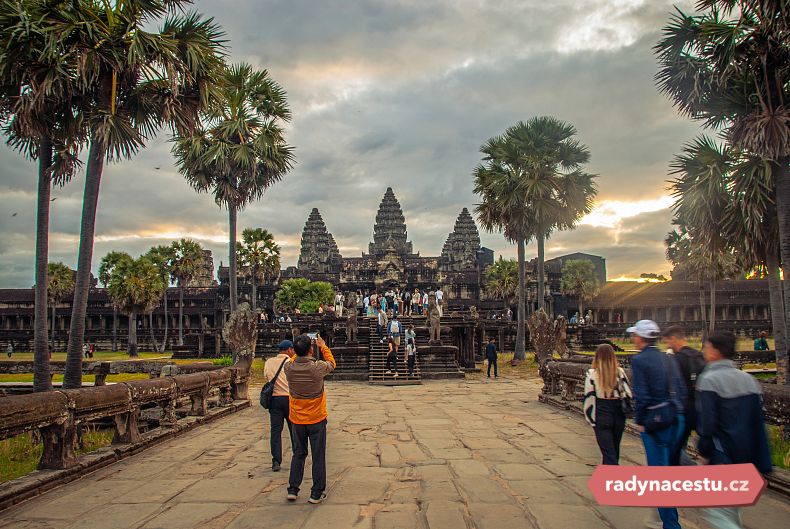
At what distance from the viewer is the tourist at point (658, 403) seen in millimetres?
4574

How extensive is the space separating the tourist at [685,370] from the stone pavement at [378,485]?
0.73 metres

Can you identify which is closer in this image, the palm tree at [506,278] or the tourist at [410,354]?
the tourist at [410,354]

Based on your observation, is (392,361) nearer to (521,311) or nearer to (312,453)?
(521,311)

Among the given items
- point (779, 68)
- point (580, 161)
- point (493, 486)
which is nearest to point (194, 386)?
point (493, 486)

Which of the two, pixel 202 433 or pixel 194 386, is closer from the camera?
pixel 202 433

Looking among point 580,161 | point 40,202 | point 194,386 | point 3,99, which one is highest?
point 580,161

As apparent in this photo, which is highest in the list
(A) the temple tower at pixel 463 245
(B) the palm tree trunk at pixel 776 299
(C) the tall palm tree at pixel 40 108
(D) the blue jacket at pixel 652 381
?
(A) the temple tower at pixel 463 245

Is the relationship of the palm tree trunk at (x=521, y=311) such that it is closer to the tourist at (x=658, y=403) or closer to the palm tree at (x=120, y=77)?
the palm tree at (x=120, y=77)

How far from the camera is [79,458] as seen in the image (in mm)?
6879

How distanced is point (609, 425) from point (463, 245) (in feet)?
310

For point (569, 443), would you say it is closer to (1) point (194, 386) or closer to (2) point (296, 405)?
(2) point (296, 405)

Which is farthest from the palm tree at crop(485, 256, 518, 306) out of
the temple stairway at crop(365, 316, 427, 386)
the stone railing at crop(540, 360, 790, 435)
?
the stone railing at crop(540, 360, 790, 435)

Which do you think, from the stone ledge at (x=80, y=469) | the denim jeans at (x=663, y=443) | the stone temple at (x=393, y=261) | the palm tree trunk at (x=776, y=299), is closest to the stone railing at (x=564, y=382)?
the palm tree trunk at (x=776, y=299)

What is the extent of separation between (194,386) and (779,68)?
11.6 metres
